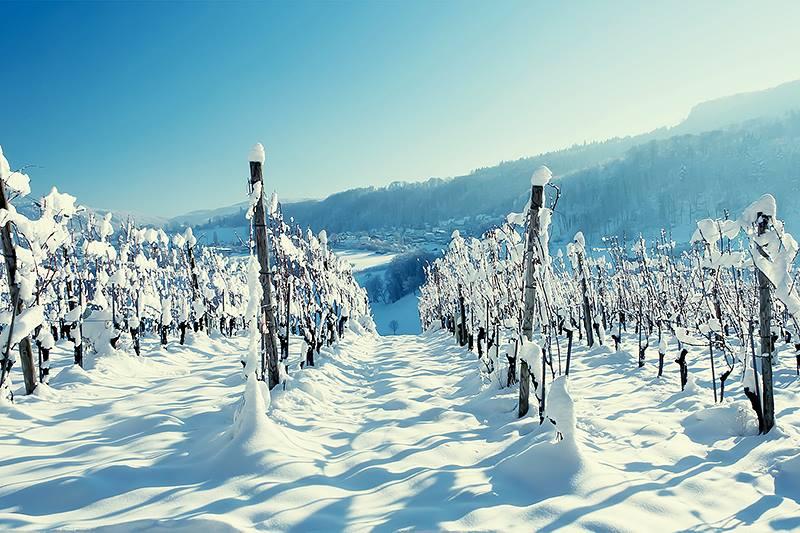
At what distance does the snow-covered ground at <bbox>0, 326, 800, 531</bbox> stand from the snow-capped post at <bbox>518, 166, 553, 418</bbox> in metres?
0.44

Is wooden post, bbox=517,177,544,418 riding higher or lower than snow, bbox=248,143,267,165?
lower

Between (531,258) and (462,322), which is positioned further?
(462,322)

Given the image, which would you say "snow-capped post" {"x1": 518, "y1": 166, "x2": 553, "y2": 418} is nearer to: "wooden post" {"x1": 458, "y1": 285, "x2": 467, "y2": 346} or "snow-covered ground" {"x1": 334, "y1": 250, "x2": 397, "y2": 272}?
"wooden post" {"x1": 458, "y1": 285, "x2": 467, "y2": 346}

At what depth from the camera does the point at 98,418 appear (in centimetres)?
577

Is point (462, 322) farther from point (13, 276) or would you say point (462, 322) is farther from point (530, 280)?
point (13, 276)

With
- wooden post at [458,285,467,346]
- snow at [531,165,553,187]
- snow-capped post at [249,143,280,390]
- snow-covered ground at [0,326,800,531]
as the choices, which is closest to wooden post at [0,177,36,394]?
snow-covered ground at [0,326,800,531]

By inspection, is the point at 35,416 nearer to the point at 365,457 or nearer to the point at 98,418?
the point at 98,418

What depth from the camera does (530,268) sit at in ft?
20.8

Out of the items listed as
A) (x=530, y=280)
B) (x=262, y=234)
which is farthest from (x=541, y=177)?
(x=262, y=234)

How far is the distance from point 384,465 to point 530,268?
3.50 metres

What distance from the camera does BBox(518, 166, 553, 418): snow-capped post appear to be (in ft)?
19.8

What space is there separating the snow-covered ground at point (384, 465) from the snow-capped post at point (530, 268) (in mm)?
439

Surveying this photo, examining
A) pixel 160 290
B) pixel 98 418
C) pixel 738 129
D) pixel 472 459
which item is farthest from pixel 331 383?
pixel 738 129

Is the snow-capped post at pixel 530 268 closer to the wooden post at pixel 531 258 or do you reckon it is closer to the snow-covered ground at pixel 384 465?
the wooden post at pixel 531 258
